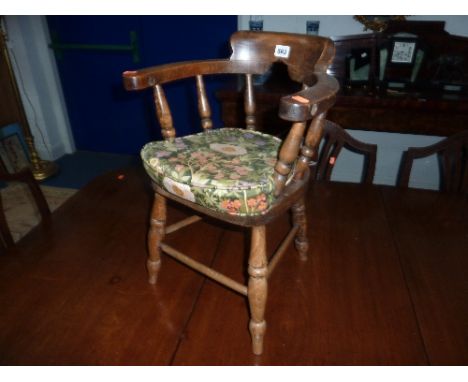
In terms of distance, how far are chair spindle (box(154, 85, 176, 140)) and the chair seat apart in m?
0.03

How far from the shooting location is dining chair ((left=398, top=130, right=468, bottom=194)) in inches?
50.9

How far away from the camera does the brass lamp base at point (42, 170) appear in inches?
108

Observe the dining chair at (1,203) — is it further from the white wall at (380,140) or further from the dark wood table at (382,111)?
the white wall at (380,140)

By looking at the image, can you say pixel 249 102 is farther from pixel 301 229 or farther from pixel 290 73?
pixel 301 229

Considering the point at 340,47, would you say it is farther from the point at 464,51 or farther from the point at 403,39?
the point at 464,51

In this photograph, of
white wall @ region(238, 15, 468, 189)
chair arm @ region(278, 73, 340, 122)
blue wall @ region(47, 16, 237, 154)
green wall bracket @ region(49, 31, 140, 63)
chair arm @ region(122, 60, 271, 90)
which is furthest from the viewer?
green wall bracket @ region(49, 31, 140, 63)

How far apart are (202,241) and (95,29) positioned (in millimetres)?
2229

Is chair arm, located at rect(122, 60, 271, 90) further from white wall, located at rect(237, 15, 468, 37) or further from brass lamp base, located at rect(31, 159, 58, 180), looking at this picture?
brass lamp base, located at rect(31, 159, 58, 180)

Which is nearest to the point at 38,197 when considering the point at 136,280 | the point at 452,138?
the point at 136,280

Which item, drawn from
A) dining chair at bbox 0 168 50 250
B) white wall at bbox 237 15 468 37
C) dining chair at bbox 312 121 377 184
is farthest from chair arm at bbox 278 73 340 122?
white wall at bbox 237 15 468 37

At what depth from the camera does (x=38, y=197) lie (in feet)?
3.73

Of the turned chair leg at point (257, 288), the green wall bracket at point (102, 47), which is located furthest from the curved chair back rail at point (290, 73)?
the green wall bracket at point (102, 47)

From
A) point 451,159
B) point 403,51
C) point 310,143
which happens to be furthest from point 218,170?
point 403,51

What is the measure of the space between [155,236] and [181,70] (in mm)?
448
